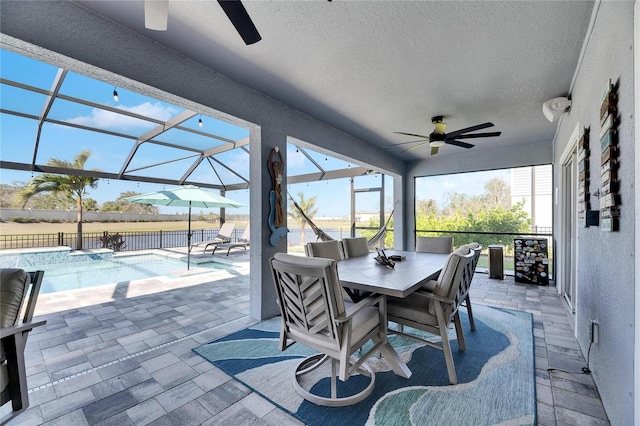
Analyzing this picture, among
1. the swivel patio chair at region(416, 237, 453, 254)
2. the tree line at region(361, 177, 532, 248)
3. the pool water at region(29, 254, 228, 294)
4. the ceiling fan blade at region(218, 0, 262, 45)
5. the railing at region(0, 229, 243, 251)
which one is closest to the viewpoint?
the ceiling fan blade at region(218, 0, 262, 45)

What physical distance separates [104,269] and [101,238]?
317cm

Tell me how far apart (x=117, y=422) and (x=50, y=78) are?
153 inches

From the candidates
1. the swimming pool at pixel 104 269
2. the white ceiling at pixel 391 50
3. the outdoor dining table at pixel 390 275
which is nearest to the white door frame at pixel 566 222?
the white ceiling at pixel 391 50

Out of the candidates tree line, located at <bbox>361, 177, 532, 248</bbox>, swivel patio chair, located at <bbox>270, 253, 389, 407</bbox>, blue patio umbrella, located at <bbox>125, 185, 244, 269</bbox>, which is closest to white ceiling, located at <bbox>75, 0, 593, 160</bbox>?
swivel patio chair, located at <bbox>270, 253, 389, 407</bbox>

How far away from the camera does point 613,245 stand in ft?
4.77

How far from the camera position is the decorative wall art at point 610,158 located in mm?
1379

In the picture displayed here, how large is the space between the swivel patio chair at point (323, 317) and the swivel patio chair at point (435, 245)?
2094 millimetres

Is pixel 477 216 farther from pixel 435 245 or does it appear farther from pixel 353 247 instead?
pixel 353 247

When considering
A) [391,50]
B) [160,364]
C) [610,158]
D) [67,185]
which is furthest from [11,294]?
[67,185]

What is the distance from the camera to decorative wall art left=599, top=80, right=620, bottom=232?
1.38m

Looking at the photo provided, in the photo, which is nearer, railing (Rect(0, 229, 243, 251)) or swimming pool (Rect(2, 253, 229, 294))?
swimming pool (Rect(2, 253, 229, 294))

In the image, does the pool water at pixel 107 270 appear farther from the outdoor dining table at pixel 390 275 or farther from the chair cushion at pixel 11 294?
the outdoor dining table at pixel 390 275

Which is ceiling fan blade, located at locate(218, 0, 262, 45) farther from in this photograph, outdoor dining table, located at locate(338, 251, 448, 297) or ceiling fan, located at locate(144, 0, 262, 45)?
outdoor dining table, located at locate(338, 251, 448, 297)

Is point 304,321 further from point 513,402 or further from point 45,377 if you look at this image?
point 45,377
